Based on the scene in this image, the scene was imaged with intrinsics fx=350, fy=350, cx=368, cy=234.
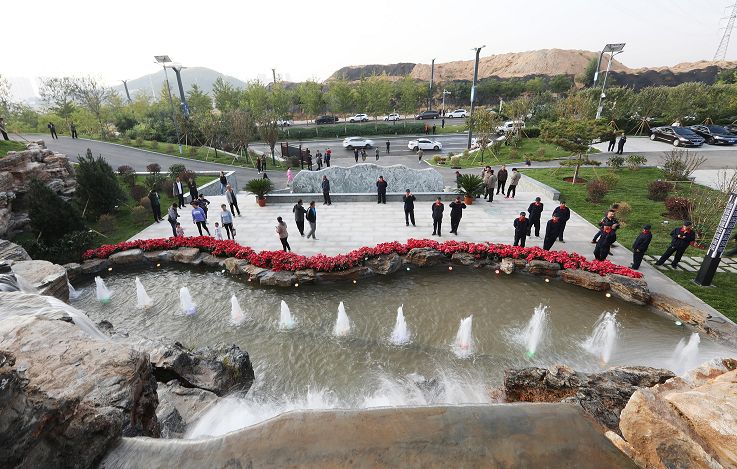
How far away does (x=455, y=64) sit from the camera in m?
116

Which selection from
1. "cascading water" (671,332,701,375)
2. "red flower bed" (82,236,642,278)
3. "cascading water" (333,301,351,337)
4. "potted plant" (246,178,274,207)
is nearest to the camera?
"cascading water" (671,332,701,375)

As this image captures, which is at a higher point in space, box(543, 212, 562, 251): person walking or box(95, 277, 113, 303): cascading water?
box(543, 212, 562, 251): person walking

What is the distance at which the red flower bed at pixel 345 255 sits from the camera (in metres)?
10.6

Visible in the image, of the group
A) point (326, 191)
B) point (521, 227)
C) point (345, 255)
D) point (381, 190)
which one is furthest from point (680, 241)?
point (326, 191)

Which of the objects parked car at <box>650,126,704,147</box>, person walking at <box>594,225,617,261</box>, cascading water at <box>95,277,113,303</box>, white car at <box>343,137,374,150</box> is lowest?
cascading water at <box>95,277,113,303</box>

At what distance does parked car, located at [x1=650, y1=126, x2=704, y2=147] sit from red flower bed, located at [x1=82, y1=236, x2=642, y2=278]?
2611cm

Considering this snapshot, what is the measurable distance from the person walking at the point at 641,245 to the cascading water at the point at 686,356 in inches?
129

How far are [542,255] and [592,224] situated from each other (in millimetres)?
4964

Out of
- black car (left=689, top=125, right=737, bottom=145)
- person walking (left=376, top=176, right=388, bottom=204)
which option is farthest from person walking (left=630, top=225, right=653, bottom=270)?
black car (left=689, top=125, right=737, bottom=145)

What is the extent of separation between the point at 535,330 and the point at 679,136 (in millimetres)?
31099

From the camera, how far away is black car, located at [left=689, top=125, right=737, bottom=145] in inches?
→ 1102

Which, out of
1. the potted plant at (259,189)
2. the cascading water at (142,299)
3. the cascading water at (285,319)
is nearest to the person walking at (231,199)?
the potted plant at (259,189)

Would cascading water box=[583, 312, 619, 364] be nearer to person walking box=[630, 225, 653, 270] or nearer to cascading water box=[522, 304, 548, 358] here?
cascading water box=[522, 304, 548, 358]

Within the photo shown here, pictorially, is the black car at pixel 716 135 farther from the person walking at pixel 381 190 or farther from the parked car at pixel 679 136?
the person walking at pixel 381 190
